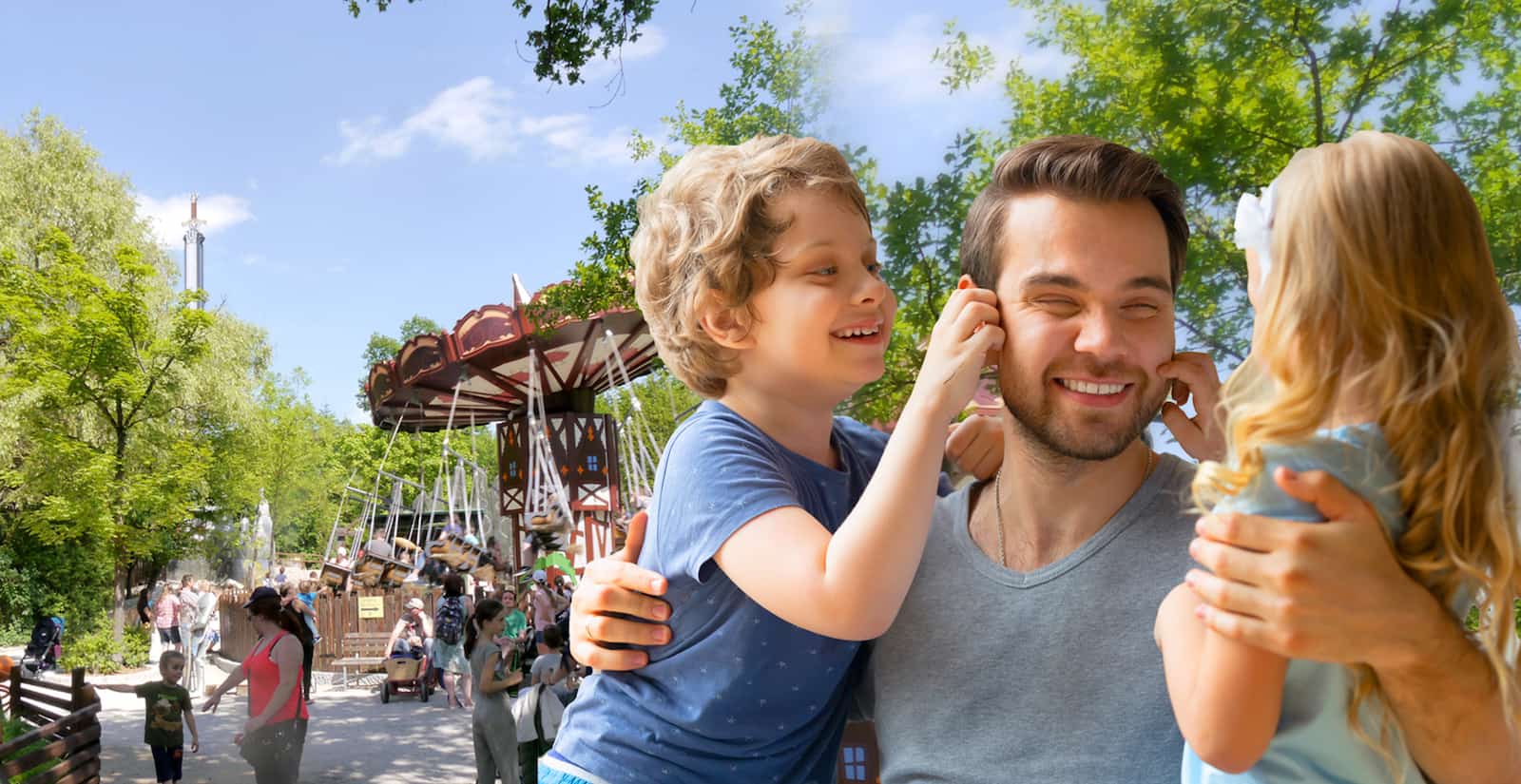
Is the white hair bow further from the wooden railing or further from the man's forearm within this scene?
the wooden railing

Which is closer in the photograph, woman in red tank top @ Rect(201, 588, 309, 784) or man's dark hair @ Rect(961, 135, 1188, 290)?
man's dark hair @ Rect(961, 135, 1188, 290)

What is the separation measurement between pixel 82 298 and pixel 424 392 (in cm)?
757

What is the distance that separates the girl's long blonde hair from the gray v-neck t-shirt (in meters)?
0.43

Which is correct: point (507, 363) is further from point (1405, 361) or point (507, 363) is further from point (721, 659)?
point (1405, 361)

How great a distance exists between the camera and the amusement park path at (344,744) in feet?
35.8

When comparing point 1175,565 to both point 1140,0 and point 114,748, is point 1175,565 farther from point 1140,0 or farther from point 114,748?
point 114,748

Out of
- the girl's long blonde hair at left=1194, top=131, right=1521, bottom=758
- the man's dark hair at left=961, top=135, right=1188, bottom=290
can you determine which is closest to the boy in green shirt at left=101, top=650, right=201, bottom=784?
the man's dark hair at left=961, top=135, right=1188, bottom=290

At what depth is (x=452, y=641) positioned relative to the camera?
558 inches

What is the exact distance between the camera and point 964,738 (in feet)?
5.61

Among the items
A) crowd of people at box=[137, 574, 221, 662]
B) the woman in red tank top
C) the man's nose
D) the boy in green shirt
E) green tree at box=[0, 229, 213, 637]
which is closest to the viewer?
the man's nose

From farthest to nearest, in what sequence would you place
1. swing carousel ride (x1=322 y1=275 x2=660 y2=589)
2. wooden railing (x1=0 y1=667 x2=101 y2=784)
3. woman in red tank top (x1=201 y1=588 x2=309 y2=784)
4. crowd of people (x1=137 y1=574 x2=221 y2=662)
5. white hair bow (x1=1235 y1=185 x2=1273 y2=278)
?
swing carousel ride (x1=322 y1=275 x2=660 y2=589)
crowd of people (x1=137 y1=574 x2=221 y2=662)
woman in red tank top (x1=201 y1=588 x2=309 y2=784)
wooden railing (x1=0 y1=667 x2=101 y2=784)
white hair bow (x1=1235 y1=185 x2=1273 y2=278)

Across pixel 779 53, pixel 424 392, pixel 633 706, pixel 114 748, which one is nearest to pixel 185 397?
pixel 424 392

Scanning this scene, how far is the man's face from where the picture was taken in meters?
1.63

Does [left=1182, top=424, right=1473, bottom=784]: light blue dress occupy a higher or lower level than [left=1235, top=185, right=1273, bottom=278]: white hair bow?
lower
